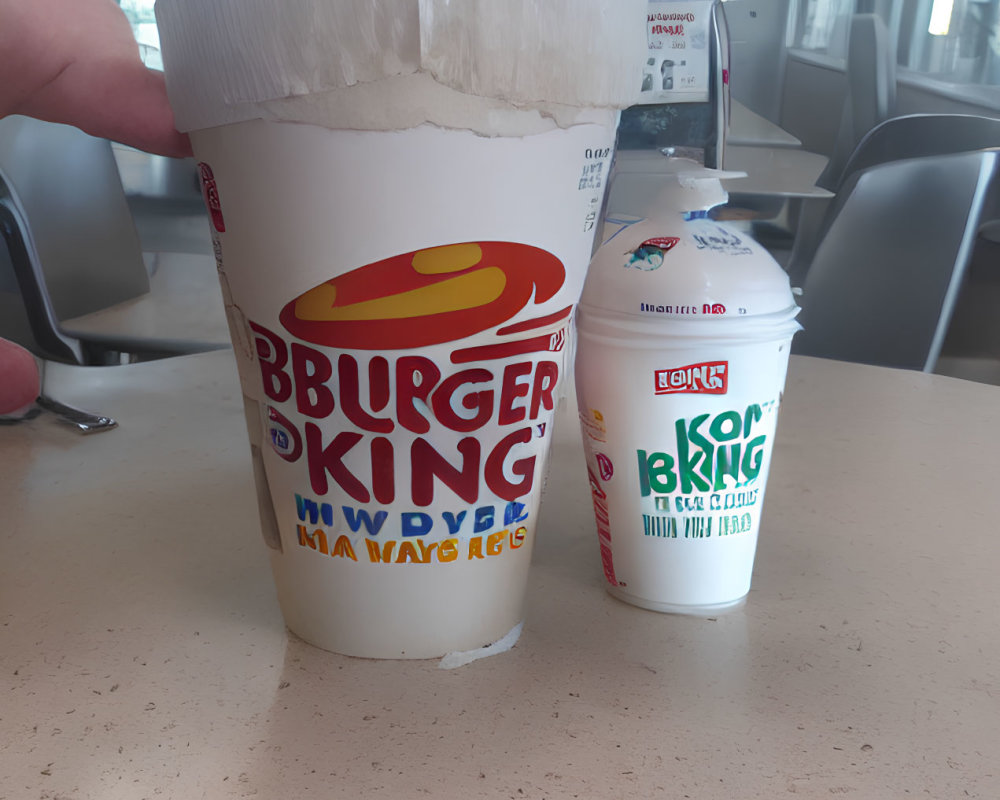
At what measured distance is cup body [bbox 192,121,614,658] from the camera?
31 cm

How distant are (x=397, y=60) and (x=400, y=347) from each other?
0.33 feet

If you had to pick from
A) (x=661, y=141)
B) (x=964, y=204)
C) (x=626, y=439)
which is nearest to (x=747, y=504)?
(x=626, y=439)

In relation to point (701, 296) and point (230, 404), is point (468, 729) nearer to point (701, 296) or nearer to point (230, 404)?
point (701, 296)

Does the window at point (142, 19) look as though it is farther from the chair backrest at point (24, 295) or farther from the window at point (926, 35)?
the window at point (926, 35)

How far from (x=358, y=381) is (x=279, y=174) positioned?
3.2 inches

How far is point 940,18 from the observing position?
1.76m

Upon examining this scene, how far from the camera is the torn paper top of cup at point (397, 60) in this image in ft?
0.93

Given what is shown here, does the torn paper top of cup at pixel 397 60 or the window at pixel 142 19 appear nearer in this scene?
the torn paper top of cup at pixel 397 60

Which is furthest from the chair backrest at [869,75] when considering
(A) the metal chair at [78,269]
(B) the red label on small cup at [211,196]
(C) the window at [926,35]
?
(B) the red label on small cup at [211,196]

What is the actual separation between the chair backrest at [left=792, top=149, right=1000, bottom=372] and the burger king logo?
123 centimetres

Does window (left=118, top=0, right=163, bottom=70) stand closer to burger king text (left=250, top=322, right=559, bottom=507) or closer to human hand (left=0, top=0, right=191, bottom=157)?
human hand (left=0, top=0, right=191, bottom=157)

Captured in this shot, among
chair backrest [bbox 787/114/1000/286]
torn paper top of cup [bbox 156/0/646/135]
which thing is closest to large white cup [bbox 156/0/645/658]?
torn paper top of cup [bbox 156/0/646/135]

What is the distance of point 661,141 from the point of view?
1198mm

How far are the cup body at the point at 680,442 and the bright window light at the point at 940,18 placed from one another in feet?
5.57
